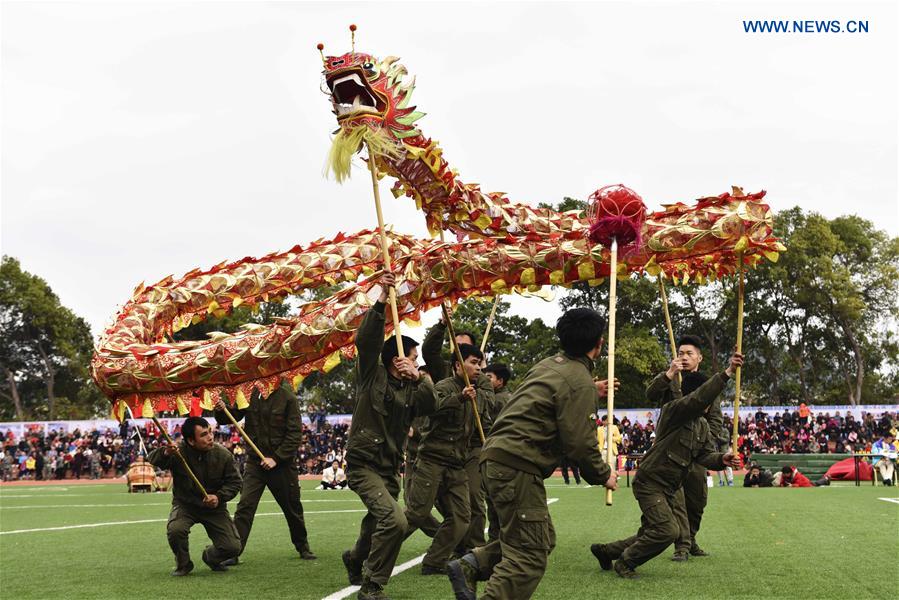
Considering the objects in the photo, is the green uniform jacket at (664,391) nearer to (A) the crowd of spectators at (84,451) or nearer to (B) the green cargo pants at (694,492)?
(B) the green cargo pants at (694,492)

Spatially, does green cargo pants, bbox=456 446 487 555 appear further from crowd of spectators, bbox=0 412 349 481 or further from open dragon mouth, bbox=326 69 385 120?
crowd of spectators, bbox=0 412 349 481

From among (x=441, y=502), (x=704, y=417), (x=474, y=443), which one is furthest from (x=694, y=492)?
(x=441, y=502)

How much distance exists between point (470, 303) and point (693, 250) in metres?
32.9

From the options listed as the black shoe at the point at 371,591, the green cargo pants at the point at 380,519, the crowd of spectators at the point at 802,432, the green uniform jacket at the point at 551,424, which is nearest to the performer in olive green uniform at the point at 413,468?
the green cargo pants at the point at 380,519

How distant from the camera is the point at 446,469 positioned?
931cm

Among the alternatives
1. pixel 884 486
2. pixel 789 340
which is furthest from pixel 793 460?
pixel 789 340

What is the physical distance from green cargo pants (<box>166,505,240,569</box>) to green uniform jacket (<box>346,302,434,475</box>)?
256cm

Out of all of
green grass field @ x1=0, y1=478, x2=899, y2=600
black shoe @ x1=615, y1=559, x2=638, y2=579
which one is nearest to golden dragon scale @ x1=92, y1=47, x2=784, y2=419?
green grass field @ x1=0, y1=478, x2=899, y2=600

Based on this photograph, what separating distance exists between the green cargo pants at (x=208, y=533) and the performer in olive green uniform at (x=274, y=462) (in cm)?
42

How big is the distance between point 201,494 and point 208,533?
1.30ft

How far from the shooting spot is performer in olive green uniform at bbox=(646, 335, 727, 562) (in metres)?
9.06

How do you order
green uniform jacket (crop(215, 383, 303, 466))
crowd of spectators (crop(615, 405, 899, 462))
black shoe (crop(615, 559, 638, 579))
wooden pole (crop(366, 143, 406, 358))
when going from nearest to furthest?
1. wooden pole (crop(366, 143, 406, 358))
2. black shoe (crop(615, 559, 638, 579))
3. green uniform jacket (crop(215, 383, 303, 466))
4. crowd of spectators (crop(615, 405, 899, 462))

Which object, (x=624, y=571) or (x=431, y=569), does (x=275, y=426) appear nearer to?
(x=431, y=569)

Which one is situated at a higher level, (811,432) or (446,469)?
(446,469)
